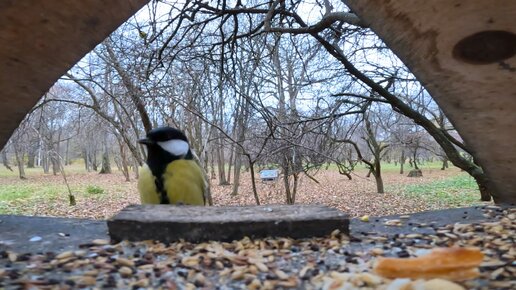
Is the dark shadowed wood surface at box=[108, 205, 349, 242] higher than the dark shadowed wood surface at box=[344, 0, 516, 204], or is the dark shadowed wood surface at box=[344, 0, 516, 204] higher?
the dark shadowed wood surface at box=[344, 0, 516, 204]

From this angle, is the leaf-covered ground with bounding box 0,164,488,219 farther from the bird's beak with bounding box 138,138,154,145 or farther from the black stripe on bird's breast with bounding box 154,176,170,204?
the bird's beak with bounding box 138,138,154,145

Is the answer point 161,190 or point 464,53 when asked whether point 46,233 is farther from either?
point 464,53

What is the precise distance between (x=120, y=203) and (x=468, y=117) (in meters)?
9.71

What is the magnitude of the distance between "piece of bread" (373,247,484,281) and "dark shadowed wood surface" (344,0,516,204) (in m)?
0.62

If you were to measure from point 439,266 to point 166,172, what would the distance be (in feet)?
4.46

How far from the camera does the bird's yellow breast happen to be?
197 cm

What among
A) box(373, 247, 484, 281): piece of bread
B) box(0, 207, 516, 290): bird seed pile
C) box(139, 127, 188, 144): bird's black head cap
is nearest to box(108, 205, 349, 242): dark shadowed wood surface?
box(0, 207, 516, 290): bird seed pile

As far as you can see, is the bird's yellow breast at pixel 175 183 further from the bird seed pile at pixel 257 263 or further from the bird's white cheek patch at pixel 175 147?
the bird seed pile at pixel 257 263

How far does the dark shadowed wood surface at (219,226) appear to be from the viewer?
1.26 m

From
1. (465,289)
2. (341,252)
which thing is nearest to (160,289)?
(341,252)

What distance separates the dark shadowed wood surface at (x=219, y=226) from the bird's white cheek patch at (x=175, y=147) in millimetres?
652

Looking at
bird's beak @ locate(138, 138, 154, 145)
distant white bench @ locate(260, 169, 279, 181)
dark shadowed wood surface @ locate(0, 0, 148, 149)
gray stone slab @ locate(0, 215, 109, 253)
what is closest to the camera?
dark shadowed wood surface @ locate(0, 0, 148, 149)

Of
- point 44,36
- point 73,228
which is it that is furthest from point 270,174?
point 44,36

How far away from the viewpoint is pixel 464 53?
1232mm
